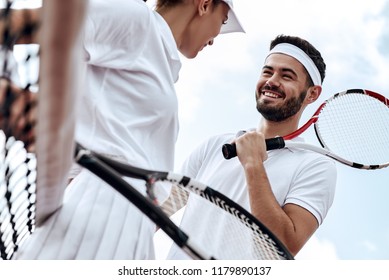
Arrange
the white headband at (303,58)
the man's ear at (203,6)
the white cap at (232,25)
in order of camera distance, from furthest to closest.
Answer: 1. the white headband at (303,58)
2. the white cap at (232,25)
3. the man's ear at (203,6)

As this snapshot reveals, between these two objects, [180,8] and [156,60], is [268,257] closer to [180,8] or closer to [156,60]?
[156,60]

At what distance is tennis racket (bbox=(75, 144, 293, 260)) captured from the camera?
0.82 m

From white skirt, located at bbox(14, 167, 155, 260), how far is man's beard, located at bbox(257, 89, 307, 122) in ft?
3.73

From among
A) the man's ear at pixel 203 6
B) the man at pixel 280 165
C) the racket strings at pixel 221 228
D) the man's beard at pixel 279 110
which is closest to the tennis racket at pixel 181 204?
the racket strings at pixel 221 228

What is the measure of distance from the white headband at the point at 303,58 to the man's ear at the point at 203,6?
99cm

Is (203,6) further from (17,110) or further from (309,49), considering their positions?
(309,49)

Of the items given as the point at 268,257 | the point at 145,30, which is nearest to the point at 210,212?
the point at 268,257

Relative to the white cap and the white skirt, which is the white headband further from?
the white skirt

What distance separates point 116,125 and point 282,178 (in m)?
0.91

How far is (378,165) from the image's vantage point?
214cm

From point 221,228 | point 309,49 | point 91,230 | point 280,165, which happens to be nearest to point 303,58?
point 309,49

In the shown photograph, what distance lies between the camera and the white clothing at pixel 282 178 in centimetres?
167

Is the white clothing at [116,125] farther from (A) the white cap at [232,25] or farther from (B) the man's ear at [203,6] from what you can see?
(A) the white cap at [232,25]
